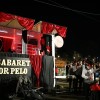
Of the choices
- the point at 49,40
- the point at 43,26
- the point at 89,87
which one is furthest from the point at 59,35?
the point at 89,87

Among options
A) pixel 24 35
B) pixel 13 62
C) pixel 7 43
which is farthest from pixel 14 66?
pixel 24 35

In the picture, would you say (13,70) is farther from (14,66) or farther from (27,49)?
(27,49)

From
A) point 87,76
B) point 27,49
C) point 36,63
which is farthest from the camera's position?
point 27,49

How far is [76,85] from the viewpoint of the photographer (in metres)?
18.7

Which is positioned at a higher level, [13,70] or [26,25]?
[26,25]

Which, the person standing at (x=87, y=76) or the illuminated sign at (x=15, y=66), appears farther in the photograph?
the person standing at (x=87, y=76)

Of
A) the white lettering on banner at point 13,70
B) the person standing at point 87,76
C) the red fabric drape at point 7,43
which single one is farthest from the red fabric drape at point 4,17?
the person standing at point 87,76

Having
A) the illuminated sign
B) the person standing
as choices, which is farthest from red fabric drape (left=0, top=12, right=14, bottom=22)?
the person standing

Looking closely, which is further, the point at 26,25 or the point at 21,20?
the point at 26,25

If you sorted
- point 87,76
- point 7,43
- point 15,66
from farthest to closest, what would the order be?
point 7,43
point 87,76
point 15,66

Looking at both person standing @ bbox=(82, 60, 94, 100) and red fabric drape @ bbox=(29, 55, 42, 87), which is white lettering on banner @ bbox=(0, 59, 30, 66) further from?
person standing @ bbox=(82, 60, 94, 100)

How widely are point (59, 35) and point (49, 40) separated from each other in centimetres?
65

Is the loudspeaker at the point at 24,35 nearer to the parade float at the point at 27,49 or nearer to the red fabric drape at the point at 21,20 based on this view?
the parade float at the point at 27,49

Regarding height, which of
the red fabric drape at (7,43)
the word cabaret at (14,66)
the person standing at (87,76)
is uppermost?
the red fabric drape at (7,43)
